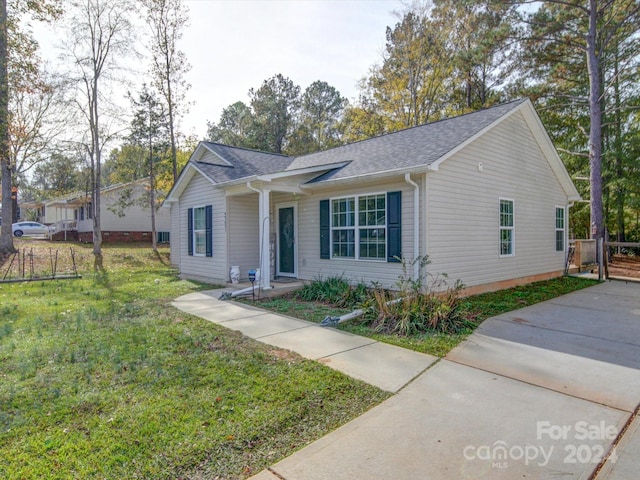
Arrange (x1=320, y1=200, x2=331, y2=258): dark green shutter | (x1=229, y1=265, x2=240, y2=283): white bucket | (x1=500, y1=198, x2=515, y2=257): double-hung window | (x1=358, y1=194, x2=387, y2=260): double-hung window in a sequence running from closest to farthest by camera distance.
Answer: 1. (x1=358, y1=194, x2=387, y2=260): double-hung window
2. (x1=320, y1=200, x2=331, y2=258): dark green shutter
3. (x1=500, y1=198, x2=515, y2=257): double-hung window
4. (x1=229, y1=265, x2=240, y2=283): white bucket

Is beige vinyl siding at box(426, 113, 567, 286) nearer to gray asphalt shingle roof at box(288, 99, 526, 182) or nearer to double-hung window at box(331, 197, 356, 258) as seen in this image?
gray asphalt shingle roof at box(288, 99, 526, 182)

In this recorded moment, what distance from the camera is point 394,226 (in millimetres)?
7531

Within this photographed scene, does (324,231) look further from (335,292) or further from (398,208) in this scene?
(398,208)

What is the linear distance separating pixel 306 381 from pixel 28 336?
4.45 m

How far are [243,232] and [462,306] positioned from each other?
6.15 meters

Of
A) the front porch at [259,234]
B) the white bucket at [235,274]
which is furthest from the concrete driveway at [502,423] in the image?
the white bucket at [235,274]

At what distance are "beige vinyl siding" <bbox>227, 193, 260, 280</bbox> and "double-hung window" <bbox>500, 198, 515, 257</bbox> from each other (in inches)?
258

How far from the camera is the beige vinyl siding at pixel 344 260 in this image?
741 cm

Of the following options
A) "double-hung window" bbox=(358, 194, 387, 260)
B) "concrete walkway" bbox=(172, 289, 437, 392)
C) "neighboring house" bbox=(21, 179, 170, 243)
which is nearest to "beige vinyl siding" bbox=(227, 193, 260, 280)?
"concrete walkway" bbox=(172, 289, 437, 392)

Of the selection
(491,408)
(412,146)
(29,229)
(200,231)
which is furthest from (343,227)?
(29,229)

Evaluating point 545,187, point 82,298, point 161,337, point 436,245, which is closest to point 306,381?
point 161,337

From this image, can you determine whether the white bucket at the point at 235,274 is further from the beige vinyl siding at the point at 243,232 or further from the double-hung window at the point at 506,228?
the double-hung window at the point at 506,228

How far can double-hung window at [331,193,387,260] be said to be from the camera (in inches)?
310

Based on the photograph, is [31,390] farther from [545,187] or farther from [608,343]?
[545,187]
